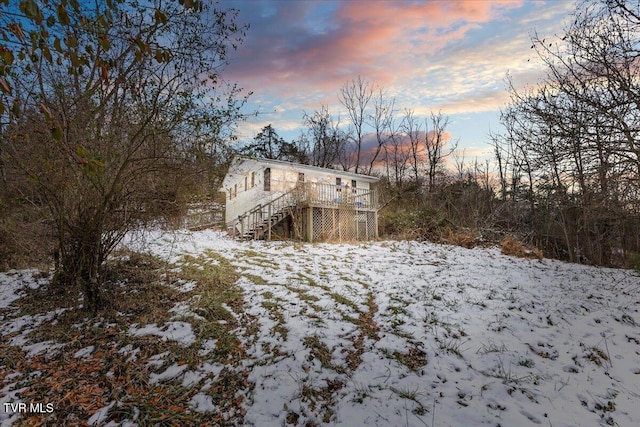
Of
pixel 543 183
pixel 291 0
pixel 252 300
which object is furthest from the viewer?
pixel 543 183

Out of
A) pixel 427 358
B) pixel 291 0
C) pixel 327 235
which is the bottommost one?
pixel 427 358

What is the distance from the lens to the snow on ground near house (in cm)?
285

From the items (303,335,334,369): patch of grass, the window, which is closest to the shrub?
(303,335,334,369): patch of grass

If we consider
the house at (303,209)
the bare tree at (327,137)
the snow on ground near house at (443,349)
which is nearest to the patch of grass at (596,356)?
the snow on ground near house at (443,349)

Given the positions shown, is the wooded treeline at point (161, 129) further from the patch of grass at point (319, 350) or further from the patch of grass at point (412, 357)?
the patch of grass at point (412, 357)

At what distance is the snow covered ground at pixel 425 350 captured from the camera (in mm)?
2842

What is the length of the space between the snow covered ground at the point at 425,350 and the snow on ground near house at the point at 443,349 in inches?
0.6

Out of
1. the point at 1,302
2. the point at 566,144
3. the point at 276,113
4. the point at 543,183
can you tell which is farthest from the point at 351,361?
the point at 543,183

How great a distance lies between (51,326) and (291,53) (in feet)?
28.1

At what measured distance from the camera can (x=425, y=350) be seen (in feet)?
12.5

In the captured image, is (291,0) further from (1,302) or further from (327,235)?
(327,235)

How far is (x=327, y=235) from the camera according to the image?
1483cm

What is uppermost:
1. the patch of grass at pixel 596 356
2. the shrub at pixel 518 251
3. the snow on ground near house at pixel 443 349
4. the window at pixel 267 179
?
the window at pixel 267 179

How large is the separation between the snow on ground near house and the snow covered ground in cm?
2
